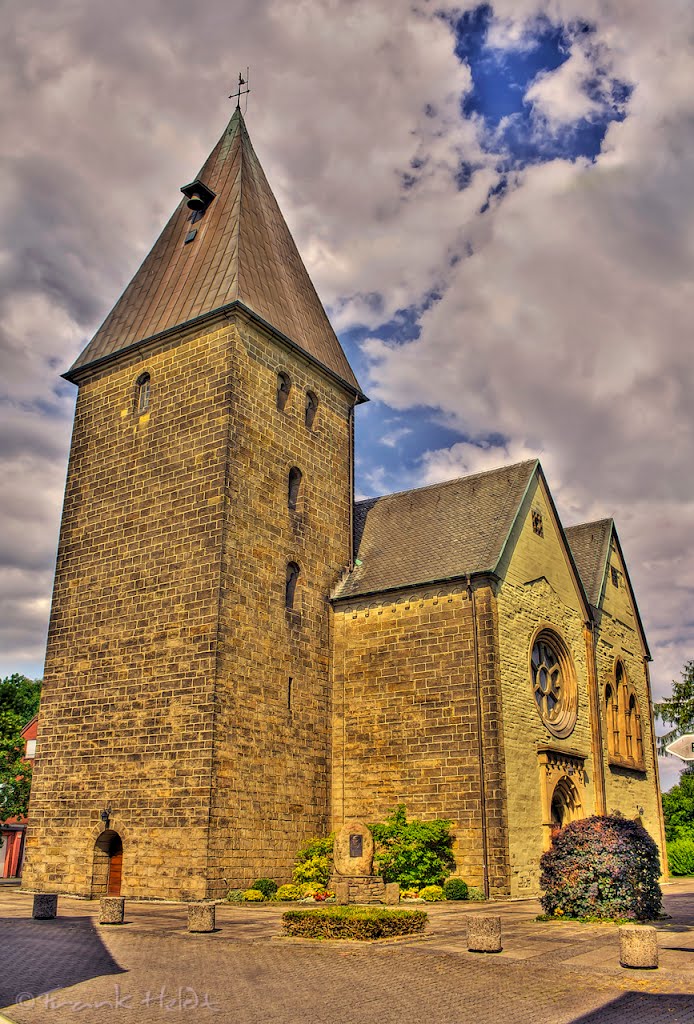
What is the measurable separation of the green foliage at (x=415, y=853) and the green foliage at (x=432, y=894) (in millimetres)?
364

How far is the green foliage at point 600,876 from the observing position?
16500 mm

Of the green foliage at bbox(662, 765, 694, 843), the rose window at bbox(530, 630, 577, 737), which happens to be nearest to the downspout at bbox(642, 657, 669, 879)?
the rose window at bbox(530, 630, 577, 737)

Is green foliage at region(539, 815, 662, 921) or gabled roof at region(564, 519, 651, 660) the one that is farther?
gabled roof at region(564, 519, 651, 660)

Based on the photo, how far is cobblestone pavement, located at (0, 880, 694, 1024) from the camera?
30.3 ft

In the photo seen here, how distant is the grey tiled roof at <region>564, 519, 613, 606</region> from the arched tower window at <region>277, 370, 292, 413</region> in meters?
11.4

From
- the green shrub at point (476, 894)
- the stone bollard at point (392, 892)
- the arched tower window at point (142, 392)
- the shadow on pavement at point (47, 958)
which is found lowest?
the shadow on pavement at point (47, 958)

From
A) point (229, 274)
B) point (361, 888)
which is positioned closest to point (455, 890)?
point (361, 888)

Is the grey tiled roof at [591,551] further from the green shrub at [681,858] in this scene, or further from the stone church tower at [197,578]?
the green shrub at [681,858]

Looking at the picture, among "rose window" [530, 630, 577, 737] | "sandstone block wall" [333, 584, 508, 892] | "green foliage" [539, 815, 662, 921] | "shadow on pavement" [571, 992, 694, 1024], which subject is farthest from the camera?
"rose window" [530, 630, 577, 737]

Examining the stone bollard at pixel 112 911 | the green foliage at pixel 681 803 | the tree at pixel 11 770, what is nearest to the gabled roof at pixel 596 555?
the green foliage at pixel 681 803

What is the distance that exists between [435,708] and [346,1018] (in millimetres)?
14438

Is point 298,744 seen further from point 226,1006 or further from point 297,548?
point 226,1006

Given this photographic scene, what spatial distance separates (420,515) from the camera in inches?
1117

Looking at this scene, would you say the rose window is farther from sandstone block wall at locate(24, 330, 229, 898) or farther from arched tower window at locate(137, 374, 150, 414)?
arched tower window at locate(137, 374, 150, 414)
